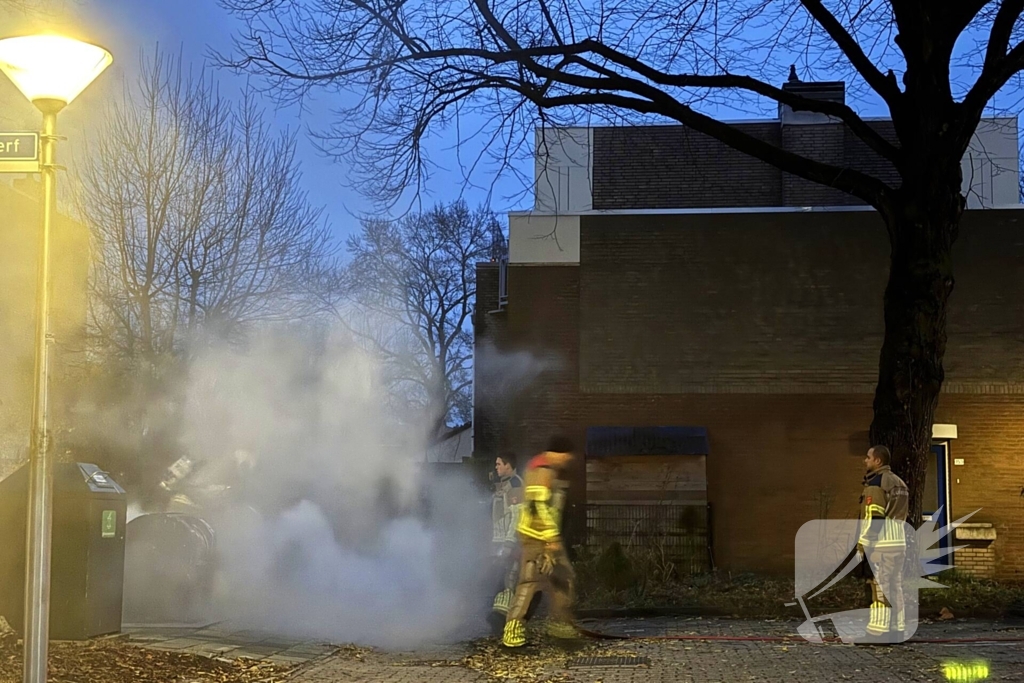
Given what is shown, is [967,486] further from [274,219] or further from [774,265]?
[274,219]

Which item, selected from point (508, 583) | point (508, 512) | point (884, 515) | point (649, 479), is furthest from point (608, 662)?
point (649, 479)

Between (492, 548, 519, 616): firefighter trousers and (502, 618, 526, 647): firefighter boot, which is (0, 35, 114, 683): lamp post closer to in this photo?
(502, 618, 526, 647): firefighter boot

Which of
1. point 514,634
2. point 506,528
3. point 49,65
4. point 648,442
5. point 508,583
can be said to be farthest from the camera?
point 648,442

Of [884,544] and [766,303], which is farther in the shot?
[766,303]

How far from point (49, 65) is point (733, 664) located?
6432mm

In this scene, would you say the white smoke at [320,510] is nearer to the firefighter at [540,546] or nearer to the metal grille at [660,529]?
the firefighter at [540,546]

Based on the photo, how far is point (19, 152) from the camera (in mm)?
5453

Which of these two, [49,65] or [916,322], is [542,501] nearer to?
[916,322]

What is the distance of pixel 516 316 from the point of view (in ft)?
66.0

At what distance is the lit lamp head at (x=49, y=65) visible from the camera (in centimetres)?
532

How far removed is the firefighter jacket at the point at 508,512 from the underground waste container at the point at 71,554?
348cm

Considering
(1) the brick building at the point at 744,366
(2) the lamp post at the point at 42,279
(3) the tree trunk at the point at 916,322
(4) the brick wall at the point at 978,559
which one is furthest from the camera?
(1) the brick building at the point at 744,366

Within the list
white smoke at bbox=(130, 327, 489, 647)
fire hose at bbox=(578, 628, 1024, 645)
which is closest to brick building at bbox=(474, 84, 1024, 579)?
white smoke at bbox=(130, 327, 489, 647)

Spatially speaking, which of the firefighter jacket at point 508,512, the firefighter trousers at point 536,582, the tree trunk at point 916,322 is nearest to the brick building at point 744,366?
the tree trunk at point 916,322
